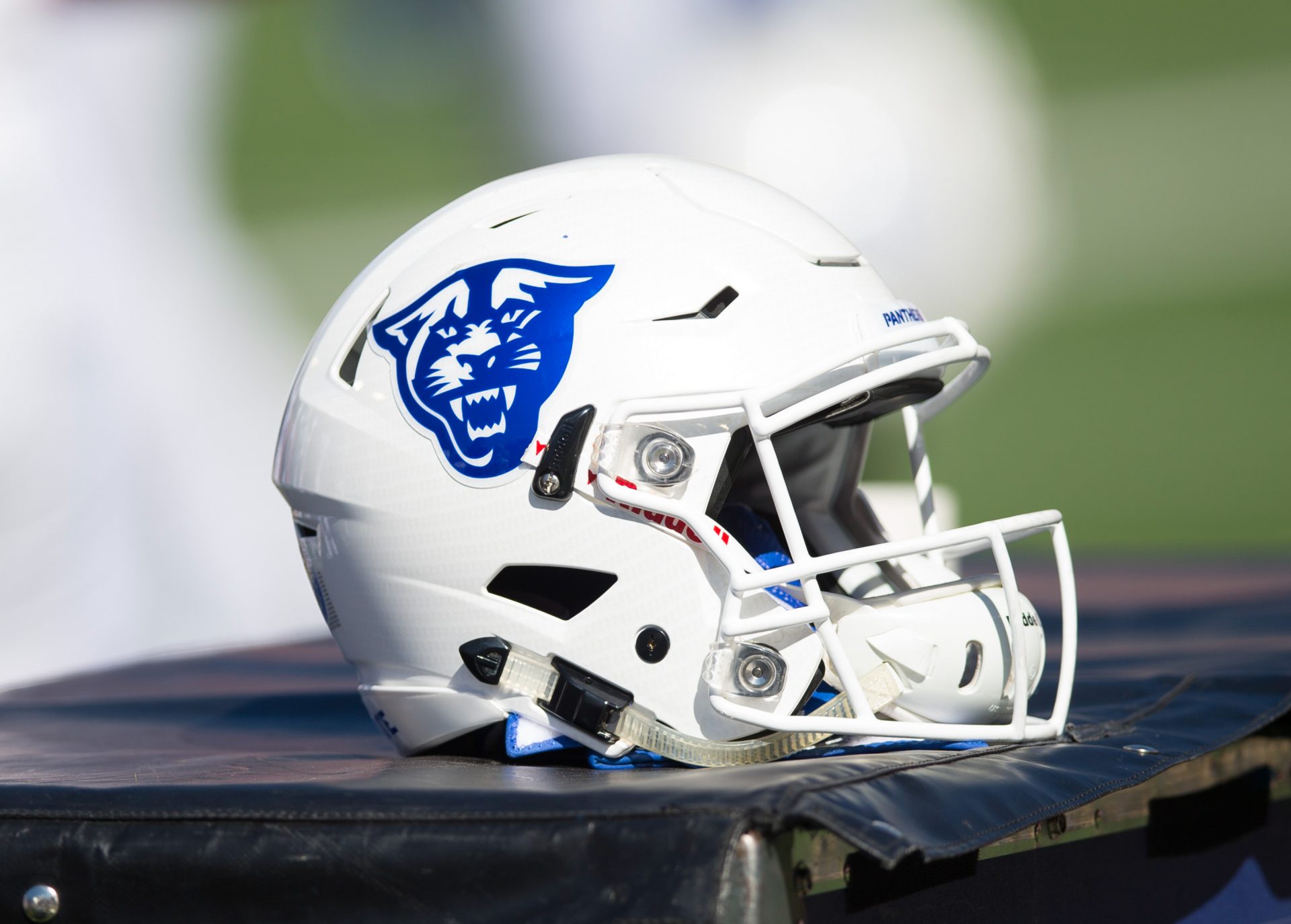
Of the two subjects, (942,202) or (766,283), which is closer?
(766,283)

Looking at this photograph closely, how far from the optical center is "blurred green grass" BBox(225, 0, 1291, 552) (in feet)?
15.5

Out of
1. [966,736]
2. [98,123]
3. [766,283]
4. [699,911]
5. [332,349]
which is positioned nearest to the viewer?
[699,911]

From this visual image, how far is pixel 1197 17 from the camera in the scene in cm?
472

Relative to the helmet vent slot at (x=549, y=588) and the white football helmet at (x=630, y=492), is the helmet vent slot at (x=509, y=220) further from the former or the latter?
the helmet vent slot at (x=549, y=588)

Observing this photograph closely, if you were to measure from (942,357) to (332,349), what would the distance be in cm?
62

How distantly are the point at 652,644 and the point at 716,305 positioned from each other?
0.32m

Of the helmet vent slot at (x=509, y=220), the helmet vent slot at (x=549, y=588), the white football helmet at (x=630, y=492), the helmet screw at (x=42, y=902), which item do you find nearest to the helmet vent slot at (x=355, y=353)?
the white football helmet at (x=630, y=492)

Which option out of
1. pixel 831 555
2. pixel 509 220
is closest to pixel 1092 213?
pixel 509 220

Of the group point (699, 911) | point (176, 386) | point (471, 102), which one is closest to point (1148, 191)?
point (471, 102)

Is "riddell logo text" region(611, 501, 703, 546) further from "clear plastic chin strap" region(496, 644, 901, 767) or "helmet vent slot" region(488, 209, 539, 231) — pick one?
"helmet vent slot" region(488, 209, 539, 231)

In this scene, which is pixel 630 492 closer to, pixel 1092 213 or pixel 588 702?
pixel 588 702

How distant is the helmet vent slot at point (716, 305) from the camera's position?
1249 mm

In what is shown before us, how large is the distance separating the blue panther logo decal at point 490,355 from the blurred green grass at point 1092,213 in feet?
12.1

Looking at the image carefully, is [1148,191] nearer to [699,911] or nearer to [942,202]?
[942,202]
